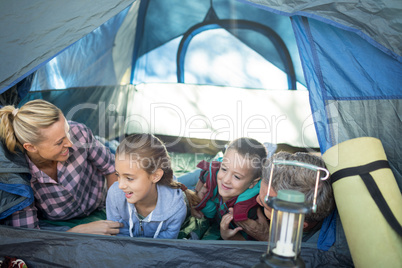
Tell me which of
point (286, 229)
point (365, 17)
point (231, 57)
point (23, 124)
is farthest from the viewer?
point (231, 57)

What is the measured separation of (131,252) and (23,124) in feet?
2.41

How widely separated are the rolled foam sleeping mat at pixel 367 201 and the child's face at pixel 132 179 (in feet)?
2.59

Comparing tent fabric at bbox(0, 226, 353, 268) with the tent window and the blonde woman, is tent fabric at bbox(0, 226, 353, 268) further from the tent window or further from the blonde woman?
the tent window

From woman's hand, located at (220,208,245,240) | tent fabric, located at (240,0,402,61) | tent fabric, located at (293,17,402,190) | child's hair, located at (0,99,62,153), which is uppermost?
tent fabric, located at (240,0,402,61)

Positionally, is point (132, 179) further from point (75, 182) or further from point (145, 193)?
point (75, 182)

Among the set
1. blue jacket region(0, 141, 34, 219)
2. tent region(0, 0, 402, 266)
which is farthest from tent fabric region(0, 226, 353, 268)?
tent region(0, 0, 402, 266)

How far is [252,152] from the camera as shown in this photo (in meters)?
1.88

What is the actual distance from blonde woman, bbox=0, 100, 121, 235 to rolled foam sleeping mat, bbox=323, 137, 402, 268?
0.98 m

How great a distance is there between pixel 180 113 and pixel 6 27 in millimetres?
1667

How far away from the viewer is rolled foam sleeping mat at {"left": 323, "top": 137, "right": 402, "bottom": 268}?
125 cm

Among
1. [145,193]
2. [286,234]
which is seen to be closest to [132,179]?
[145,193]

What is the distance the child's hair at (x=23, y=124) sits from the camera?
1.69 meters

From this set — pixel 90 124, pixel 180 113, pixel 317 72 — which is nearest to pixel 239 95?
pixel 180 113

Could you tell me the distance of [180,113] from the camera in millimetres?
3125
